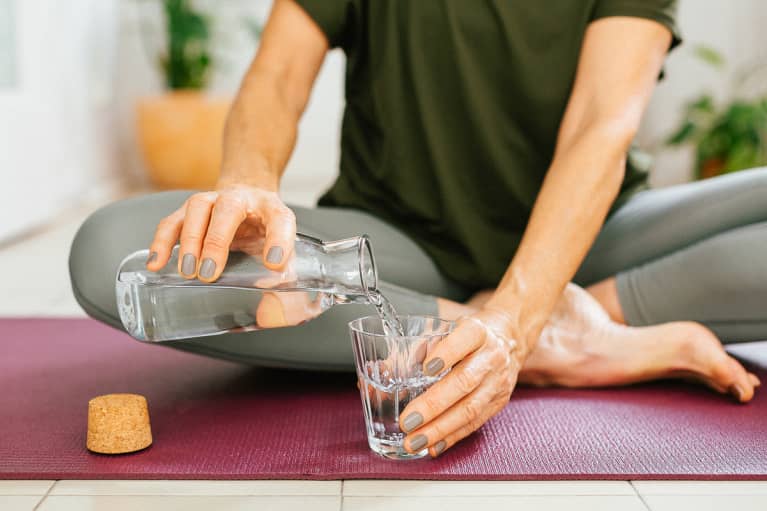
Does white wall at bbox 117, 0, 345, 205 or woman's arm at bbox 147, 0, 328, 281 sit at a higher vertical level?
woman's arm at bbox 147, 0, 328, 281

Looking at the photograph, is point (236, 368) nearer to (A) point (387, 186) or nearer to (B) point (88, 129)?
(A) point (387, 186)

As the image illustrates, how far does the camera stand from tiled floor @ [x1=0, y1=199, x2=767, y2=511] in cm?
100

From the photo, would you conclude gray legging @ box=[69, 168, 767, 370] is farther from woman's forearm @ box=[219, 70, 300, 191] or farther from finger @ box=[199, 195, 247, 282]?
finger @ box=[199, 195, 247, 282]

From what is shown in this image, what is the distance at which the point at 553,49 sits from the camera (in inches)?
61.3

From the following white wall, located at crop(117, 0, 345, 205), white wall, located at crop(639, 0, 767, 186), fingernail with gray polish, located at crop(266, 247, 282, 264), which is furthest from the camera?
white wall, located at crop(117, 0, 345, 205)

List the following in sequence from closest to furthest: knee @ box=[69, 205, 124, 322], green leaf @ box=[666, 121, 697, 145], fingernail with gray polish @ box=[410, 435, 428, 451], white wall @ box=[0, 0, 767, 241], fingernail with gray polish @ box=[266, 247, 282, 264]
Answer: fingernail with gray polish @ box=[266, 247, 282, 264]
fingernail with gray polish @ box=[410, 435, 428, 451]
knee @ box=[69, 205, 124, 322]
white wall @ box=[0, 0, 767, 241]
green leaf @ box=[666, 121, 697, 145]

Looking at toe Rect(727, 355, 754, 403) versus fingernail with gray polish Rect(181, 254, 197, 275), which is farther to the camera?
toe Rect(727, 355, 754, 403)

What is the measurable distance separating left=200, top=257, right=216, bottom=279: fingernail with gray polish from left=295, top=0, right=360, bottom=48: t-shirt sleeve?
699 millimetres

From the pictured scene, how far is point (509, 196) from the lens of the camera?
1609mm

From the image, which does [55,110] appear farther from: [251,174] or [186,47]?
[251,174]

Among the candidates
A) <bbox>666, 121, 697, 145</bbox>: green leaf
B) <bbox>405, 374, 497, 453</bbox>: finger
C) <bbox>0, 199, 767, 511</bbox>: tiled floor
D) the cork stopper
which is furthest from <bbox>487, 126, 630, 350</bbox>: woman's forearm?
<bbox>666, 121, 697, 145</bbox>: green leaf

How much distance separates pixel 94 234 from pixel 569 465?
0.68 m

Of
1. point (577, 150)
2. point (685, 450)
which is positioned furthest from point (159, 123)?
point (685, 450)

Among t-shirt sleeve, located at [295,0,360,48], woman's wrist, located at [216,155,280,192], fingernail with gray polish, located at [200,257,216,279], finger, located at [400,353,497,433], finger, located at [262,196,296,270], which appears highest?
t-shirt sleeve, located at [295,0,360,48]
